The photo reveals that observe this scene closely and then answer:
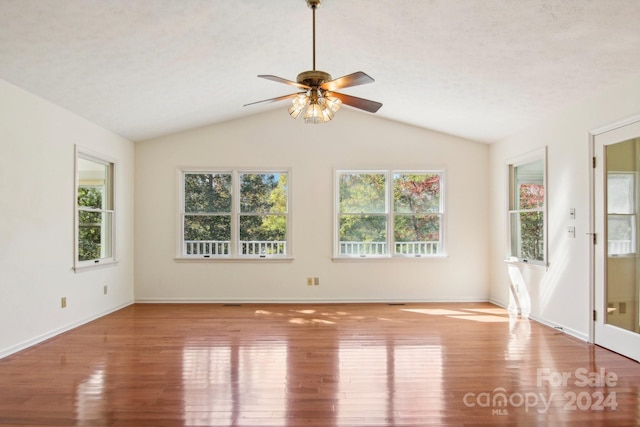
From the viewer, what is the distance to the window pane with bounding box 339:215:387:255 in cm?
625

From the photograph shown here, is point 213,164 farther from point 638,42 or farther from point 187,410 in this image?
point 638,42

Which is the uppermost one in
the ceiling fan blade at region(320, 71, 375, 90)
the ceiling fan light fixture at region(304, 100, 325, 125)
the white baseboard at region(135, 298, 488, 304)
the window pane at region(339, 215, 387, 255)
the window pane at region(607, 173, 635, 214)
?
the ceiling fan blade at region(320, 71, 375, 90)

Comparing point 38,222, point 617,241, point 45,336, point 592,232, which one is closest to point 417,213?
point 592,232

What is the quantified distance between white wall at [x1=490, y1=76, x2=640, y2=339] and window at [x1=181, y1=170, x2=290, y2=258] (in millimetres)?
3528

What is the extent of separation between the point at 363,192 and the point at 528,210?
92.4 inches

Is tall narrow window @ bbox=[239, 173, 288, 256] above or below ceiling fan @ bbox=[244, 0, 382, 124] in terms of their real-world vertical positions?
below

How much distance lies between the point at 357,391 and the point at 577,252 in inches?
116

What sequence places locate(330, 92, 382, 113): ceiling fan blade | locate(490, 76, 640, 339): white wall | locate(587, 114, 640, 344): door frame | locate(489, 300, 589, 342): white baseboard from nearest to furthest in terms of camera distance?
locate(330, 92, 382, 113): ceiling fan blade → locate(490, 76, 640, 339): white wall → locate(587, 114, 640, 344): door frame → locate(489, 300, 589, 342): white baseboard

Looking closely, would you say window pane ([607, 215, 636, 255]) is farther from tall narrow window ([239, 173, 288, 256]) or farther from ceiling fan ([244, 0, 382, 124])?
tall narrow window ([239, 173, 288, 256])

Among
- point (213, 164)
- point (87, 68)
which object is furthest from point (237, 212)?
point (87, 68)

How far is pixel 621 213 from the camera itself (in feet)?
12.1

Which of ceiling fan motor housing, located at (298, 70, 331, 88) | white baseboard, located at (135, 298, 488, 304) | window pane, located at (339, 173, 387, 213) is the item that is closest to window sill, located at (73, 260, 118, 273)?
white baseboard, located at (135, 298, 488, 304)

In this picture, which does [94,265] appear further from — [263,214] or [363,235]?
[363,235]

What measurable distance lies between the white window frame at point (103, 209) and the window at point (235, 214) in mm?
981
